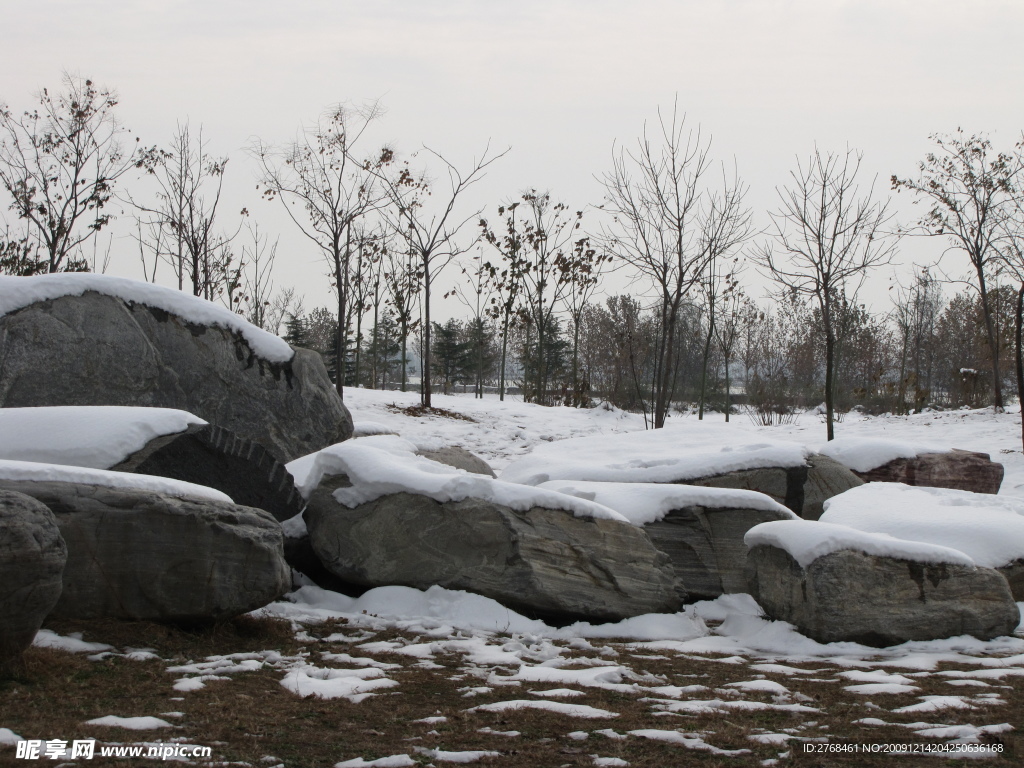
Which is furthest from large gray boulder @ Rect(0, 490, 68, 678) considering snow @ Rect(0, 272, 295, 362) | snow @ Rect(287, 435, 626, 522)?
snow @ Rect(0, 272, 295, 362)

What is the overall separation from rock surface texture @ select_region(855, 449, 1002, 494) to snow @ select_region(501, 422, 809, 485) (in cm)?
188

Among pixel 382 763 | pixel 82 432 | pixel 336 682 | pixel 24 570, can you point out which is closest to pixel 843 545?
pixel 336 682

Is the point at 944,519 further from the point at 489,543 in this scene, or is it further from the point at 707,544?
the point at 489,543

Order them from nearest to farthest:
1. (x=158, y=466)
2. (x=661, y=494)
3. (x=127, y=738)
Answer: (x=127, y=738), (x=158, y=466), (x=661, y=494)

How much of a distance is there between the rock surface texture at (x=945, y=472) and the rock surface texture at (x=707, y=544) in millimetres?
3870

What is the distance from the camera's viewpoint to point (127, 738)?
2803 mm

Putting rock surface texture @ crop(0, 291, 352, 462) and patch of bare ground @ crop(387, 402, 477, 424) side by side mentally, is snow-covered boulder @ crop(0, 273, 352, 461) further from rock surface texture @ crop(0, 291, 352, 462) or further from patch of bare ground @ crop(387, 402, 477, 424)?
patch of bare ground @ crop(387, 402, 477, 424)

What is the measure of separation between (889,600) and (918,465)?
5.34 metres

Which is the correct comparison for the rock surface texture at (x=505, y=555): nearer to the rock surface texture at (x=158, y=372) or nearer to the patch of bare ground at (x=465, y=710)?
the patch of bare ground at (x=465, y=710)

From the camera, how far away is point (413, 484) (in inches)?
226

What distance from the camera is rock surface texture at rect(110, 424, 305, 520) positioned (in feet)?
17.4

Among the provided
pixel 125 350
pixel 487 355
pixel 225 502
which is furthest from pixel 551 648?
pixel 487 355

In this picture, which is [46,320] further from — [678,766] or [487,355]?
[487,355]

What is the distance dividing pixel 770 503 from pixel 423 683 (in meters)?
3.68
